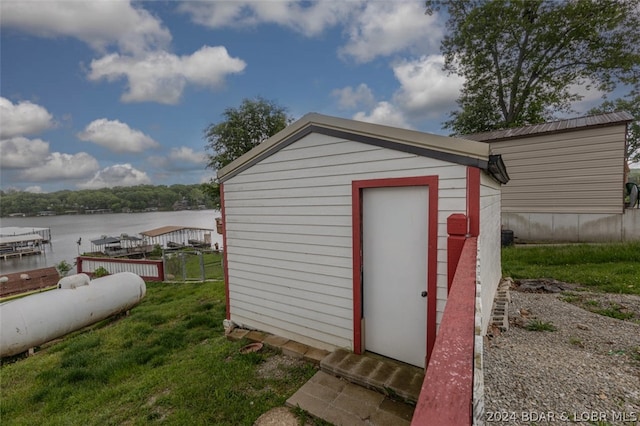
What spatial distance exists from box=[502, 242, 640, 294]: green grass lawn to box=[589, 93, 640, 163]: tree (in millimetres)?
18871

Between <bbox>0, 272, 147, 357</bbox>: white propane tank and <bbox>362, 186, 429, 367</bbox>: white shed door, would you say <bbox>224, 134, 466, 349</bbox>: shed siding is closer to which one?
<bbox>362, 186, 429, 367</bbox>: white shed door

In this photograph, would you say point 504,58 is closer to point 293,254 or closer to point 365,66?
point 365,66

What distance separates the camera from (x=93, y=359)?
4.80 m

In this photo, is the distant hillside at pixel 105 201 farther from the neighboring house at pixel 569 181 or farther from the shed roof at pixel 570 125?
the neighboring house at pixel 569 181

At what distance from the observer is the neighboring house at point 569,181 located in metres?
7.66

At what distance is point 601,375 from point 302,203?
3.66 metres

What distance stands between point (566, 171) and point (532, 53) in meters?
8.91

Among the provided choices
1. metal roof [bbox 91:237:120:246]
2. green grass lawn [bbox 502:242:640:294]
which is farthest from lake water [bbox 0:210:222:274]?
green grass lawn [bbox 502:242:640:294]

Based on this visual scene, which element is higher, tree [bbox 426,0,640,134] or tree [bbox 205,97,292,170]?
tree [bbox 426,0,640,134]

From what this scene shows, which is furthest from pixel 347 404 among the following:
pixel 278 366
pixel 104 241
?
pixel 104 241

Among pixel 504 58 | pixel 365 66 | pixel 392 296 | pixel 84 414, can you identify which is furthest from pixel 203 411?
pixel 504 58

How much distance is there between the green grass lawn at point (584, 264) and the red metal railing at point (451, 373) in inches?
251

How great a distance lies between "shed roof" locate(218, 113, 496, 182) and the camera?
2.84 m

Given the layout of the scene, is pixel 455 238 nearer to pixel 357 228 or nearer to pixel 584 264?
pixel 357 228
